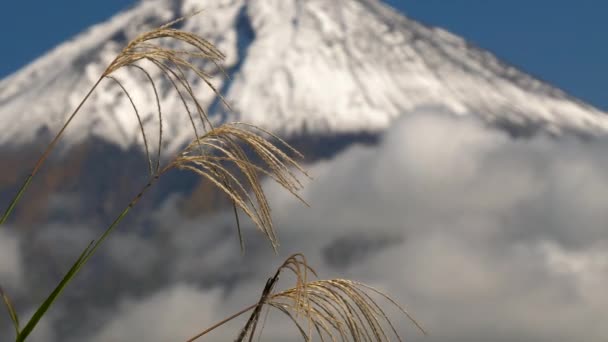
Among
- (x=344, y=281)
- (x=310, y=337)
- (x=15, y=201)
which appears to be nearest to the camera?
(x=310, y=337)

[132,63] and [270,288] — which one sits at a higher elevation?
[132,63]

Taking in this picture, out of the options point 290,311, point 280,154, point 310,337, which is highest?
point 280,154

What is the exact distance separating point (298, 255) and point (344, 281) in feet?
0.78

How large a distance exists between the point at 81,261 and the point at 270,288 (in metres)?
0.53

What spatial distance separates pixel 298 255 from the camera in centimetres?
343

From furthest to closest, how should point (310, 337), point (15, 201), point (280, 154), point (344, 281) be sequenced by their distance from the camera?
point (280, 154), point (344, 281), point (15, 201), point (310, 337)

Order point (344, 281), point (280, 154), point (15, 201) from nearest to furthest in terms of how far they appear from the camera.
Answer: point (15, 201) < point (344, 281) < point (280, 154)

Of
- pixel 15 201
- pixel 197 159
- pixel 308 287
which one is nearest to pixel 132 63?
pixel 197 159

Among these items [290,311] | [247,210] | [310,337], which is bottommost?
[310,337]

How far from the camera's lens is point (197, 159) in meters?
3.69

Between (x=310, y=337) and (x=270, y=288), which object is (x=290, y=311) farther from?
(x=310, y=337)

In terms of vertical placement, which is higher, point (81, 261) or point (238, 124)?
point (238, 124)

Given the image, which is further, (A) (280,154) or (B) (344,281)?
(A) (280,154)

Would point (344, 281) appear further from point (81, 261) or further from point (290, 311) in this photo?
point (81, 261)
